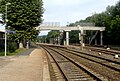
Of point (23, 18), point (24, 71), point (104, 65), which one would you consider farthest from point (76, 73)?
point (23, 18)

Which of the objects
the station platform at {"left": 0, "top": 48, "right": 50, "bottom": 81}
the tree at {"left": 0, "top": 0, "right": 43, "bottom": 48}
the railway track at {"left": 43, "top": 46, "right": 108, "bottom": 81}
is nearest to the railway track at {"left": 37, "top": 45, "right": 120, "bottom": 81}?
the railway track at {"left": 43, "top": 46, "right": 108, "bottom": 81}

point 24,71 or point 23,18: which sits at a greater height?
point 23,18

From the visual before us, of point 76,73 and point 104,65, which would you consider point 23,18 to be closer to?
point 104,65

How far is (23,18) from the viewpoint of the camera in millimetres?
68562

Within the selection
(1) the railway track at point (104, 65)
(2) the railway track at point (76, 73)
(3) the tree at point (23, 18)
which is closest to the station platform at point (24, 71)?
(2) the railway track at point (76, 73)

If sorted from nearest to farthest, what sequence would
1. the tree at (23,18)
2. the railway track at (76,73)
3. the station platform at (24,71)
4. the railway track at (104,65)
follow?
the railway track at (76,73), the station platform at (24,71), the railway track at (104,65), the tree at (23,18)

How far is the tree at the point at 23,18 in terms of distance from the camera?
68.6 m

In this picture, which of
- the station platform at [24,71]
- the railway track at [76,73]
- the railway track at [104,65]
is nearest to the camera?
the railway track at [76,73]

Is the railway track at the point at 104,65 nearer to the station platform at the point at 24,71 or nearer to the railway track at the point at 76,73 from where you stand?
the railway track at the point at 76,73

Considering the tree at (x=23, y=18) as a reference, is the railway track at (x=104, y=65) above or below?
below

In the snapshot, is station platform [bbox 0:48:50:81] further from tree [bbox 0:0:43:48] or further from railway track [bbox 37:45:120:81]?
tree [bbox 0:0:43:48]

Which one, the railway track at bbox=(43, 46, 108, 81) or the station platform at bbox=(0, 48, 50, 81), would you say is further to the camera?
the station platform at bbox=(0, 48, 50, 81)

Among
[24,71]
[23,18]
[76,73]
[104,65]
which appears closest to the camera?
[76,73]

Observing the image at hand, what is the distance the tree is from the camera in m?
68.6
